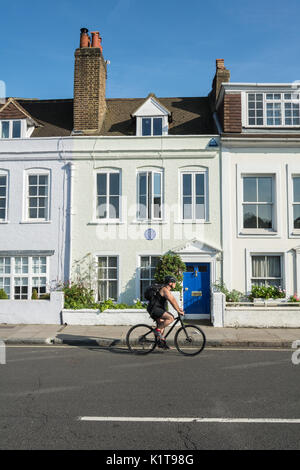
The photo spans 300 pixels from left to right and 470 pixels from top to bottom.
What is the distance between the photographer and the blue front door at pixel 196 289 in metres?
15.7

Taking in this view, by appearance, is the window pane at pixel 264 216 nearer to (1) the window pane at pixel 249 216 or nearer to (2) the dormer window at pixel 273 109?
(1) the window pane at pixel 249 216

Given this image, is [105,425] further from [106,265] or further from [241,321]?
[106,265]

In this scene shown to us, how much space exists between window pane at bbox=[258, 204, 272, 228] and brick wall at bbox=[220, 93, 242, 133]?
126 inches

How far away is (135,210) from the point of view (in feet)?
53.3

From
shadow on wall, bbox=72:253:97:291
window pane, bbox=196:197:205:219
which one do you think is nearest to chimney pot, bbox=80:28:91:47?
window pane, bbox=196:197:205:219

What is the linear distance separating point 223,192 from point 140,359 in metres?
8.86

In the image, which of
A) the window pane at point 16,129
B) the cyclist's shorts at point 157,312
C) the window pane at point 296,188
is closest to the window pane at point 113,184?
the window pane at point 16,129

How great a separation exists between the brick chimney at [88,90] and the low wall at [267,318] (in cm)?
A: 961

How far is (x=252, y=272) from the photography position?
16.0m

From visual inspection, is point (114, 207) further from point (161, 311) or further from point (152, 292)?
point (161, 311)

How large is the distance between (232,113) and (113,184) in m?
5.55

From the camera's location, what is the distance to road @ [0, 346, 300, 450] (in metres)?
4.53
